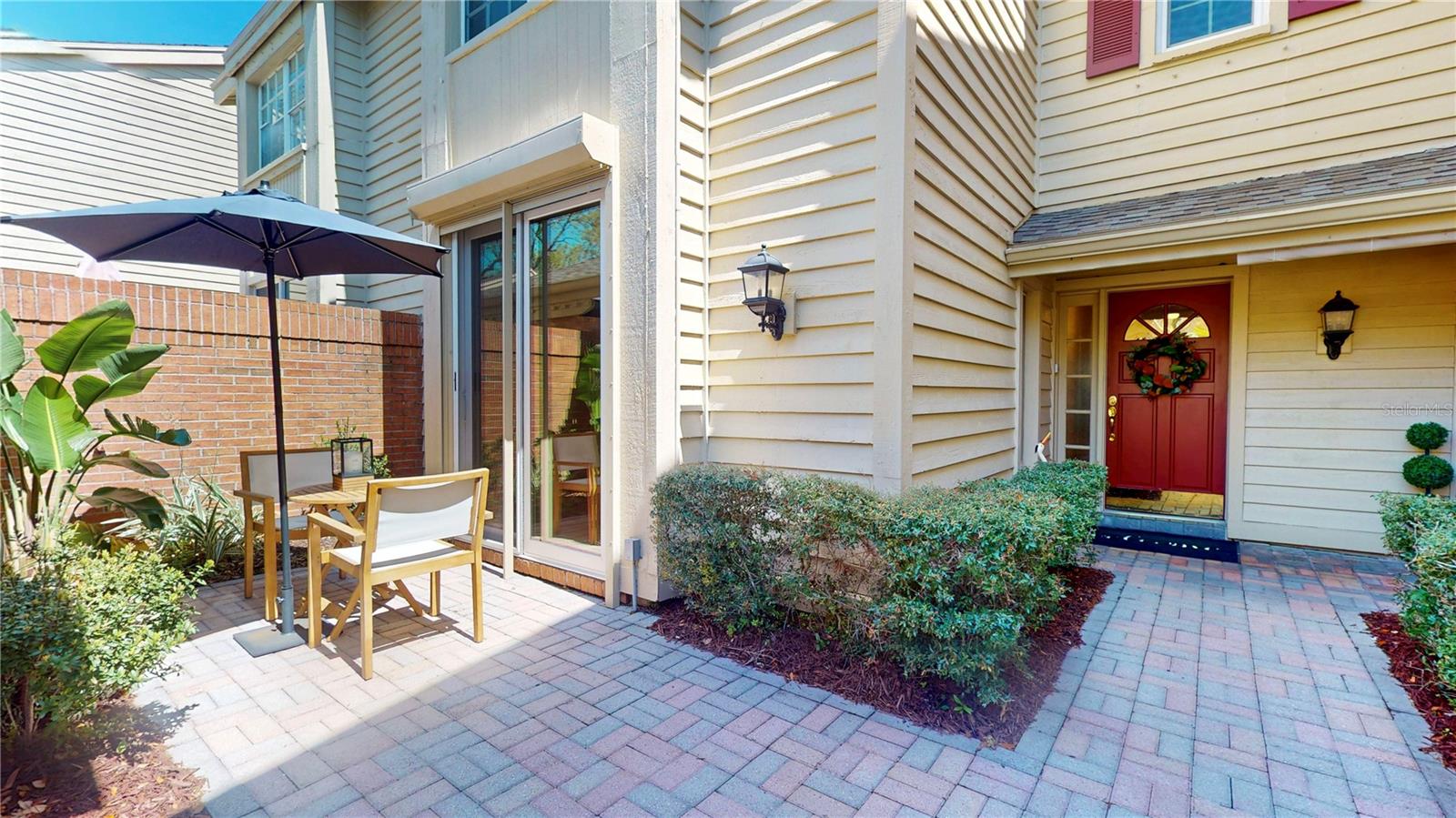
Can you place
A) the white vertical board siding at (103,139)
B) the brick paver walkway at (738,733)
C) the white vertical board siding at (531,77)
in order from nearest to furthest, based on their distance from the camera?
1. the brick paver walkway at (738,733)
2. the white vertical board siding at (531,77)
3. the white vertical board siding at (103,139)

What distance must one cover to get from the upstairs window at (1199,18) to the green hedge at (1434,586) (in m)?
4.07

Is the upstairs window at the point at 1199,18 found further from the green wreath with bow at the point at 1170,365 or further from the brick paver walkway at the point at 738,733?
the brick paver walkway at the point at 738,733

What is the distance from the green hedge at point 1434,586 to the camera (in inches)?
95.6

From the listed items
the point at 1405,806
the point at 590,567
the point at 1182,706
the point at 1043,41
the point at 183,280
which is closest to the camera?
the point at 1405,806

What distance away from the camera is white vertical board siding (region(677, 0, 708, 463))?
3752 mm

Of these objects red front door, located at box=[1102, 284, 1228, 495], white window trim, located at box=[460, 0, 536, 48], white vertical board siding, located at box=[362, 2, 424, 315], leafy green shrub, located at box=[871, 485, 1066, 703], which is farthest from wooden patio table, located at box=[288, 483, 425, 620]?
red front door, located at box=[1102, 284, 1228, 495]

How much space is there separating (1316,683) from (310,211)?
17.6 feet

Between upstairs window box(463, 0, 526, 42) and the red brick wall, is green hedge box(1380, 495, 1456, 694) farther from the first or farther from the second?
the red brick wall

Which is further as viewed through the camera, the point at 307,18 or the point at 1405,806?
the point at 307,18

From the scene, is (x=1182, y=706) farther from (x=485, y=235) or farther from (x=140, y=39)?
(x=140, y=39)

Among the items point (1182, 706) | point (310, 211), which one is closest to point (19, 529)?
point (310, 211)

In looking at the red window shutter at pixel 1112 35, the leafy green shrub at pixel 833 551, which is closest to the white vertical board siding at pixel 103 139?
the leafy green shrub at pixel 833 551

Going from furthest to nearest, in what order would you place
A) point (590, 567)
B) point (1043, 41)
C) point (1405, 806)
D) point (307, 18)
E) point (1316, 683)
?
point (307, 18), point (1043, 41), point (590, 567), point (1316, 683), point (1405, 806)

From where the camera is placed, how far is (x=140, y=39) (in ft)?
27.9
